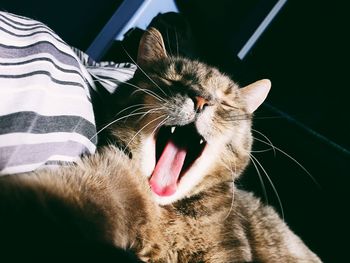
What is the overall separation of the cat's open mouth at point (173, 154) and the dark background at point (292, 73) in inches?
31.0

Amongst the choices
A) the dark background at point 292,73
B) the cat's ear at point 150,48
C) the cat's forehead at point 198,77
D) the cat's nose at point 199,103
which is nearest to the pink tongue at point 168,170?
the cat's nose at point 199,103

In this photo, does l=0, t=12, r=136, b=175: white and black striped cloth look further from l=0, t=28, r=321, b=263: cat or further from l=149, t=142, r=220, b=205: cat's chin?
l=149, t=142, r=220, b=205: cat's chin

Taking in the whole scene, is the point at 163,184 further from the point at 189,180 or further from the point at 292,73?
the point at 292,73

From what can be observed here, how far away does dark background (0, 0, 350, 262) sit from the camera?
5.10 feet

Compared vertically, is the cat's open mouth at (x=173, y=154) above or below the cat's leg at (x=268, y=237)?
above

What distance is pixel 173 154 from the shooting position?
949mm

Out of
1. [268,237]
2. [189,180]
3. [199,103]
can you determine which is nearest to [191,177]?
[189,180]

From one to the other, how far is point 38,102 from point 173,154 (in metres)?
0.41

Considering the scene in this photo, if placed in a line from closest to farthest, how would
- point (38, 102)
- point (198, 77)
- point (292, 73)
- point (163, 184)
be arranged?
point (38, 102), point (163, 184), point (198, 77), point (292, 73)

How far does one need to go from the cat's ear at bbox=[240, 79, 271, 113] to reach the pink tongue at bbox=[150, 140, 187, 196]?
401 mm

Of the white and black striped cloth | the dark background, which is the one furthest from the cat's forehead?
the dark background

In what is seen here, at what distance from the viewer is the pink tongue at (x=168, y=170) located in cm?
90

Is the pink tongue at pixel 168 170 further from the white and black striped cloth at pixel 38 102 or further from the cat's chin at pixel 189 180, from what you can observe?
the white and black striped cloth at pixel 38 102

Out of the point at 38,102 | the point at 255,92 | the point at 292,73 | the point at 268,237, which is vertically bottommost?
the point at 268,237
